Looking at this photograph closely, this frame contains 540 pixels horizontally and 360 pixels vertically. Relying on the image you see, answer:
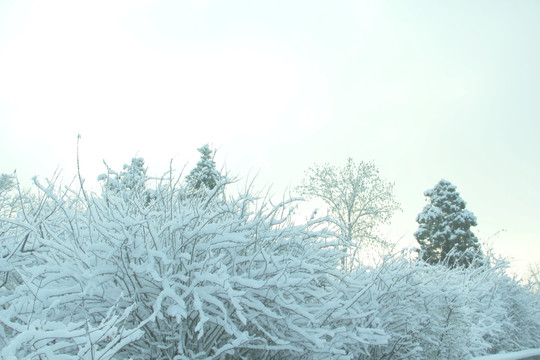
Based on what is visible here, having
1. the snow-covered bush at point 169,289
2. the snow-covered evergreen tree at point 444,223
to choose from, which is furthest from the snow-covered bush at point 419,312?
the snow-covered evergreen tree at point 444,223

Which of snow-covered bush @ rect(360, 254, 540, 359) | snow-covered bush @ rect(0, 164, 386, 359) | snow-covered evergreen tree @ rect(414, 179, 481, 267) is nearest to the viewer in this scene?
snow-covered bush @ rect(0, 164, 386, 359)

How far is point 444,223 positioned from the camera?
25297 millimetres

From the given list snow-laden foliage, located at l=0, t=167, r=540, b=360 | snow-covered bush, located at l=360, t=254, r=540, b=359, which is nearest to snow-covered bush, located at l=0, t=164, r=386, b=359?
snow-laden foliage, located at l=0, t=167, r=540, b=360

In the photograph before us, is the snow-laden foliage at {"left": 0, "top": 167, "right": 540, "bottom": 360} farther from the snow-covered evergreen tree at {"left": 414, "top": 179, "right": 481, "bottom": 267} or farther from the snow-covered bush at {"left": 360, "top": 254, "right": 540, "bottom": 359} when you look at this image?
the snow-covered evergreen tree at {"left": 414, "top": 179, "right": 481, "bottom": 267}

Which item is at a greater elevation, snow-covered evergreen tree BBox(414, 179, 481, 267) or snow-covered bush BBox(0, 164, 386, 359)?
snow-covered evergreen tree BBox(414, 179, 481, 267)

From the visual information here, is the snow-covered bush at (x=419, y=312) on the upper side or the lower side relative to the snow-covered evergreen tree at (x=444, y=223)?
lower

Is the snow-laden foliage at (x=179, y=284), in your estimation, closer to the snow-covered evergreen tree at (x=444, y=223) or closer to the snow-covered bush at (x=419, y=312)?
the snow-covered bush at (x=419, y=312)

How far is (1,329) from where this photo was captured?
231 centimetres

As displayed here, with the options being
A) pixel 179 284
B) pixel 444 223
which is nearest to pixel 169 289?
pixel 179 284

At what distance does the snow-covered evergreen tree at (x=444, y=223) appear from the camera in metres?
24.6

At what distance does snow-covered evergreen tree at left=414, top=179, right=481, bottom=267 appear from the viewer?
24.6 m

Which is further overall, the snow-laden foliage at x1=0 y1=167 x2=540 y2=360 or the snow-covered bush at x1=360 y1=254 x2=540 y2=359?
the snow-covered bush at x1=360 y1=254 x2=540 y2=359

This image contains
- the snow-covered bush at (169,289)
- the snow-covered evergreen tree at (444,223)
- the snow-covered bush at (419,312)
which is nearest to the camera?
the snow-covered bush at (169,289)

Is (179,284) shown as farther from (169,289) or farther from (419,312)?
(419,312)
